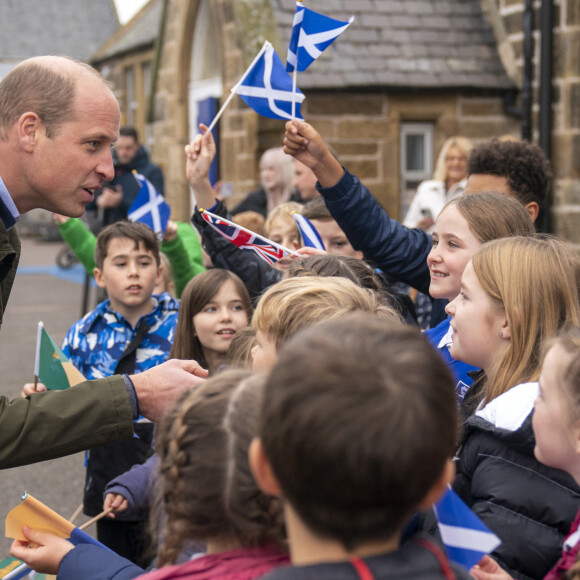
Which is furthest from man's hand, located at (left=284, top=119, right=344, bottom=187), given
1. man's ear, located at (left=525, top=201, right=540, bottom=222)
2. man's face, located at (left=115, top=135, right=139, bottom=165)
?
man's face, located at (left=115, top=135, right=139, bottom=165)

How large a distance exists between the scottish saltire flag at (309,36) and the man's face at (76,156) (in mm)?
1073

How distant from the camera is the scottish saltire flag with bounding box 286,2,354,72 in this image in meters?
3.77

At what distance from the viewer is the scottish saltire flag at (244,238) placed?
3.58m

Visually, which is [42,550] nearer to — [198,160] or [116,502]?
[116,502]

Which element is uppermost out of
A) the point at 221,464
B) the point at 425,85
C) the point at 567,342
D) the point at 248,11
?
the point at 248,11

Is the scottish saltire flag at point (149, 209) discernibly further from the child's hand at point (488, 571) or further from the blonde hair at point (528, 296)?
the child's hand at point (488, 571)

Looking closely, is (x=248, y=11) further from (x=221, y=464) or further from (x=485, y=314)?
(x=221, y=464)

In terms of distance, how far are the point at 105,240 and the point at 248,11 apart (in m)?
5.28

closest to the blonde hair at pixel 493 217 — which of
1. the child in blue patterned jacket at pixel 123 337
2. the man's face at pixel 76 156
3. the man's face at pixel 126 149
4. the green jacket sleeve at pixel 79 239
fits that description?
the man's face at pixel 76 156

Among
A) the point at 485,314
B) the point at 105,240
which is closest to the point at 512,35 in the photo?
the point at 105,240

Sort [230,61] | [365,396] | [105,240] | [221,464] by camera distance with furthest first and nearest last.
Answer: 1. [230,61]
2. [105,240]
3. [221,464]
4. [365,396]

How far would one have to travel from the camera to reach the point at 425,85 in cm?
878

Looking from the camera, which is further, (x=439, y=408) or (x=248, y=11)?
(x=248, y=11)

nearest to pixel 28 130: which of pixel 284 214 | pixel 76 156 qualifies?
pixel 76 156
